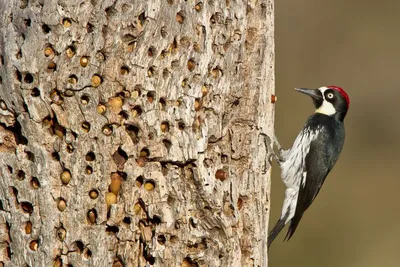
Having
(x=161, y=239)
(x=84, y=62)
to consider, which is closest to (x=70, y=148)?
(x=84, y=62)

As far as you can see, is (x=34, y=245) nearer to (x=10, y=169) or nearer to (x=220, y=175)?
(x=10, y=169)

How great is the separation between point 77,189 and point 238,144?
2.91ft

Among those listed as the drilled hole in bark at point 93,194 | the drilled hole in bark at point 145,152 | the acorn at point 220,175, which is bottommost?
the drilled hole in bark at point 93,194

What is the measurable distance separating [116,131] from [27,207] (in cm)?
61

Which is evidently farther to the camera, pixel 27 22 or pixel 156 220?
pixel 156 220

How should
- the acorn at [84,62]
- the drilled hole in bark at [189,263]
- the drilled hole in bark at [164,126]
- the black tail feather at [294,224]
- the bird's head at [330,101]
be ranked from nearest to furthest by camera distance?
the acorn at [84,62] < the drilled hole in bark at [164,126] < the drilled hole in bark at [189,263] < the black tail feather at [294,224] < the bird's head at [330,101]

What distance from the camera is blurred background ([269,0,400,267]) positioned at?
9547mm

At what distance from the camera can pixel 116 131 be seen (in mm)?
4059

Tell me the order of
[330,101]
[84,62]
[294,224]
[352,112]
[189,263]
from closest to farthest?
[84,62], [189,263], [294,224], [330,101], [352,112]

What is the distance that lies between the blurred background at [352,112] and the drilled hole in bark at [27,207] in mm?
5327

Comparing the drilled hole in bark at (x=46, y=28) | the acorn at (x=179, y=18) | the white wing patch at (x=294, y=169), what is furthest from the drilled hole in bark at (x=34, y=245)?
the white wing patch at (x=294, y=169)

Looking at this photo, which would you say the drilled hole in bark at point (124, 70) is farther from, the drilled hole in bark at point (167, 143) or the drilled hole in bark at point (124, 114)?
the drilled hole in bark at point (167, 143)

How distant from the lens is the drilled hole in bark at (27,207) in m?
4.17

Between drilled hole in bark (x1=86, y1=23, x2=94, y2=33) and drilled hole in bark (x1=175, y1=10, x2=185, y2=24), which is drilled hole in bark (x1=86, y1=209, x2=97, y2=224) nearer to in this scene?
drilled hole in bark (x1=86, y1=23, x2=94, y2=33)
